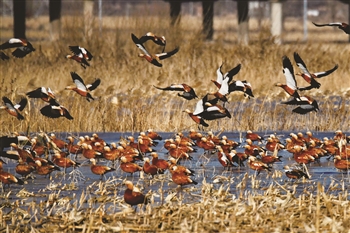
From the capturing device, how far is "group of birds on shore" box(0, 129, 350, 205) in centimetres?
886

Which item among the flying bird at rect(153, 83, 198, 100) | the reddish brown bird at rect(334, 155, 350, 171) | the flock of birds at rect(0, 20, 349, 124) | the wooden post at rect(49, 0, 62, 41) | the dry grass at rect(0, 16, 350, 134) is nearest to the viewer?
the reddish brown bird at rect(334, 155, 350, 171)

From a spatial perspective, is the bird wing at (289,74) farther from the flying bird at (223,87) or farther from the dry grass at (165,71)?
the dry grass at (165,71)

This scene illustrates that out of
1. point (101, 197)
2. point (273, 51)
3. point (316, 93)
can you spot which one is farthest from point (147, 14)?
point (101, 197)

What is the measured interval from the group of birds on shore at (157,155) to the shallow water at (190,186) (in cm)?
8

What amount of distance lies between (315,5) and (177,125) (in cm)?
10300

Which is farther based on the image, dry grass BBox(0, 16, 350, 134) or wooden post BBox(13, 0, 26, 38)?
wooden post BBox(13, 0, 26, 38)

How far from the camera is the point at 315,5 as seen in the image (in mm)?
114312

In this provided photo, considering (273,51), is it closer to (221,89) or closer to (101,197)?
(221,89)

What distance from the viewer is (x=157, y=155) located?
933 centimetres

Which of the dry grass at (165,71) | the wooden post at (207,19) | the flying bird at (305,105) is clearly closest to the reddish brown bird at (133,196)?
the flying bird at (305,105)

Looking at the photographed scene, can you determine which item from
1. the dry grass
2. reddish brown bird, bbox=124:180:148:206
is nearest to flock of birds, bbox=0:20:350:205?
reddish brown bird, bbox=124:180:148:206

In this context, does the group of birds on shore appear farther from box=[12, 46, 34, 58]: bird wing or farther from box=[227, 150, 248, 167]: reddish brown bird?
box=[12, 46, 34, 58]: bird wing

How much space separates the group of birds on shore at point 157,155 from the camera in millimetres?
8859

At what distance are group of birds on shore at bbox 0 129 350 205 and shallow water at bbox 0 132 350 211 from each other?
3.2 inches
